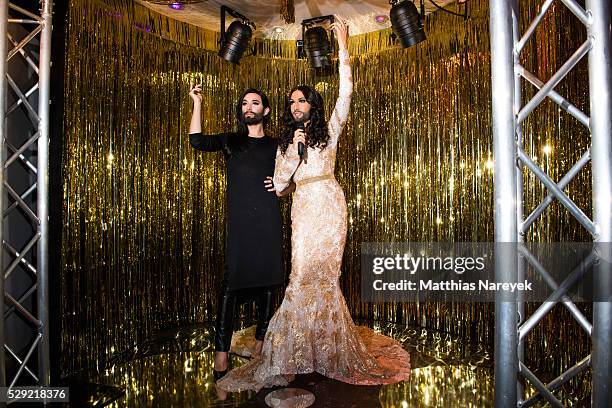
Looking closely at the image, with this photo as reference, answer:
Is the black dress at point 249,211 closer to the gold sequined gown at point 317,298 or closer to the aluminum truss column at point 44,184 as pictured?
the gold sequined gown at point 317,298

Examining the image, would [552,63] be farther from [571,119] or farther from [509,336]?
[509,336]

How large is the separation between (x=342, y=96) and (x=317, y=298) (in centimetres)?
114

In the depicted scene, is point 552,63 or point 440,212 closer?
point 552,63

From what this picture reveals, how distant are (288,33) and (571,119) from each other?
2663mm

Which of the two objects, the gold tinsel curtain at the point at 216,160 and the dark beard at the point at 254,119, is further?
the dark beard at the point at 254,119

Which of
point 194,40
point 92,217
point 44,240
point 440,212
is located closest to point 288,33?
point 194,40

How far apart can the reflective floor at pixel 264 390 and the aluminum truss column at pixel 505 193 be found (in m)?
0.94

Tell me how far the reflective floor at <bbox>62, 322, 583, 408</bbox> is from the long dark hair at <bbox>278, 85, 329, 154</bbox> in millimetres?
1345

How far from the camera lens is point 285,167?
276cm

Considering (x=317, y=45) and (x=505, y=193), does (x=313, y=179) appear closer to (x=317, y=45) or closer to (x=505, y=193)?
(x=505, y=193)

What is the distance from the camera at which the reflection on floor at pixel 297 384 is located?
7.90 ft

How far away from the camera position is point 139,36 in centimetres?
369

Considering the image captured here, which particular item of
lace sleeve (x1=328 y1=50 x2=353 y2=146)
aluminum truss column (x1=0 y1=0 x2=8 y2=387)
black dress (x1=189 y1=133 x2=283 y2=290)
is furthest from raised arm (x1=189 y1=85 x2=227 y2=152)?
aluminum truss column (x1=0 y1=0 x2=8 y2=387)

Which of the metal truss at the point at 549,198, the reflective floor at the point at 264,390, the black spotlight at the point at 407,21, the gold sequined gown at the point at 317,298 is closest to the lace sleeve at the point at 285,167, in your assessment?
the gold sequined gown at the point at 317,298
